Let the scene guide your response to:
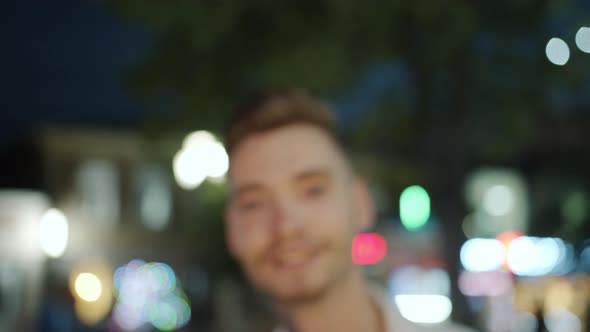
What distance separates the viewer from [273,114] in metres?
1.77

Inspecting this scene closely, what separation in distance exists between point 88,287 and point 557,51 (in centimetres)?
1916

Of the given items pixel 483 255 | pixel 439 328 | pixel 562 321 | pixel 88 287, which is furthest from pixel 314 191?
pixel 88 287

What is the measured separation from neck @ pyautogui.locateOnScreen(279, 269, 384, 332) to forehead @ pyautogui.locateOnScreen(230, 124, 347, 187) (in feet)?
0.81

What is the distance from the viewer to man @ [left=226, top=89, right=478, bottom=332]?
1653 millimetres

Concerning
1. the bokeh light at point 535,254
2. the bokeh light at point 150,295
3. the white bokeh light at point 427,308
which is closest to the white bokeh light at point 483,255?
the bokeh light at point 535,254

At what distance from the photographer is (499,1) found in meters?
6.98

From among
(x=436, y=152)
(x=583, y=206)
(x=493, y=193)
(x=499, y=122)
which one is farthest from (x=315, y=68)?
(x=493, y=193)

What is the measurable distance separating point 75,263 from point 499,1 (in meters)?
23.2

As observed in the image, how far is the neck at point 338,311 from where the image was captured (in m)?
1.69

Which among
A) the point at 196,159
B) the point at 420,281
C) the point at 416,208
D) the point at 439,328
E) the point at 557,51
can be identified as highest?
the point at 420,281

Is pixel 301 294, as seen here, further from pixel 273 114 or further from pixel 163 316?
pixel 163 316

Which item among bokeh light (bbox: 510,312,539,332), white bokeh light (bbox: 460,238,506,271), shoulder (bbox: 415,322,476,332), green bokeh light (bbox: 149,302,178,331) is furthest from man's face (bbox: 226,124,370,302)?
white bokeh light (bbox: 460,238,506,271)

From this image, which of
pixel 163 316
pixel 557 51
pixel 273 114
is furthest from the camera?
pixel 163 316

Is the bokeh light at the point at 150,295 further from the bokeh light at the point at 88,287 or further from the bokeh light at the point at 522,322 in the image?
the bokeh light at the point at 522,322
